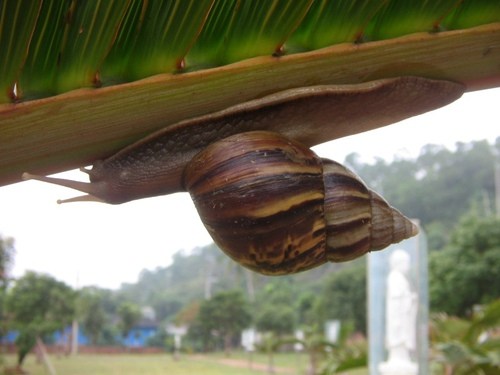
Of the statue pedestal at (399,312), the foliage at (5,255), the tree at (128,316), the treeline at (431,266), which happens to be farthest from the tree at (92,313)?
the statue pedestal at (399,312)

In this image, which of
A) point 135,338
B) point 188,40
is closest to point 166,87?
point 188,40

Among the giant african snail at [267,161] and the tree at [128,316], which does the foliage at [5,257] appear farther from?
the giant african snail at [267,161]

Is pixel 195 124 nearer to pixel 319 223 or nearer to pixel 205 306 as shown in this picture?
pixel 319 223

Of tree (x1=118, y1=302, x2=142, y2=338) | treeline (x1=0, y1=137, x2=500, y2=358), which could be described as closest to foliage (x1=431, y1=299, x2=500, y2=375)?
treeline (x1=0, y1=137, x2=500, y2=358)

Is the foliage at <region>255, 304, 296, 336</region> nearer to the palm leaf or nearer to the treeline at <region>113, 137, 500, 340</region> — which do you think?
the treeline at <region>113, 137, 500, 340</region>

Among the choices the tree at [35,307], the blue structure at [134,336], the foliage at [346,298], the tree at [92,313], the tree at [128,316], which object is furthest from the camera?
the tree at [128,316]

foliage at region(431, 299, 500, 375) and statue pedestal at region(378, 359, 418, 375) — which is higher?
foliage at region(431, 299, 500, 375)
